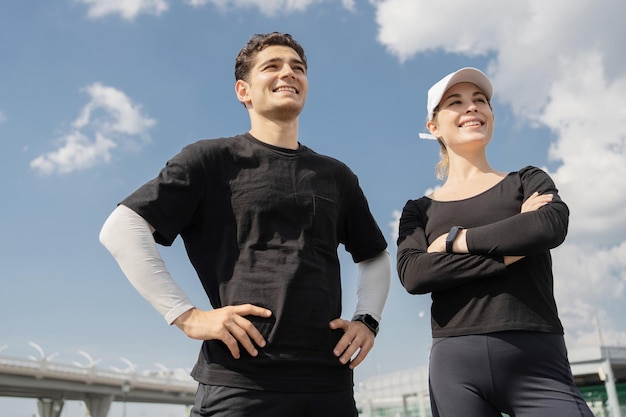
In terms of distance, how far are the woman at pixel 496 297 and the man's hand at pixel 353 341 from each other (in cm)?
32

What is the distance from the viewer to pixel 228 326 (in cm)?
249

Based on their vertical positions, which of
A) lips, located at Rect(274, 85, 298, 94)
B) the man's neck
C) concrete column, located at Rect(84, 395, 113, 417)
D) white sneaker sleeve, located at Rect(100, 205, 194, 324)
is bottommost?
Answer: white sneaker sleeve, located at Rect(100, 205, 194, 324)

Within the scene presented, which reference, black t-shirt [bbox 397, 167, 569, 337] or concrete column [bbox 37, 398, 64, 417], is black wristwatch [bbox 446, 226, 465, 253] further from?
concrete column [bbox 37, 398, 64, 417]

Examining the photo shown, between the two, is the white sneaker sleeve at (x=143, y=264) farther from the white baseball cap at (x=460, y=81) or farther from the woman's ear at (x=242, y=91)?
the white baseball cap at (x=460, y=81)

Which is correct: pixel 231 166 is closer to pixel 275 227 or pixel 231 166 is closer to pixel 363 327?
pixel 275 227

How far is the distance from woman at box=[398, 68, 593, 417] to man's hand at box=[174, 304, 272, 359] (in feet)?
2.75

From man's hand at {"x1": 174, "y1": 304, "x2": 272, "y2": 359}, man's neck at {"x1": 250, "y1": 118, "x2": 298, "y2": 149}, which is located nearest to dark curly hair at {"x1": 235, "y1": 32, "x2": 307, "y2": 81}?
man's neck at {"x1": 250, "y1": 118, "x2": 298, "y2": 149}

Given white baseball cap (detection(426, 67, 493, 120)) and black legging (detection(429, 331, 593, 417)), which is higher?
Result: white baseball cap (detection(426, 67, 493, 120))

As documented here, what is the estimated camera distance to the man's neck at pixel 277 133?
3.08m

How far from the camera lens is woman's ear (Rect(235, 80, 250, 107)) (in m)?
3.30

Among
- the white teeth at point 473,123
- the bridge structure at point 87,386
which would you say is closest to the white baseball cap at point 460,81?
the white teeth at point 473,123

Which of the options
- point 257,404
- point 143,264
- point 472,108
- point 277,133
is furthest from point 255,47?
point 257,404

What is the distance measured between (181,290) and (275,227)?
0.53 m

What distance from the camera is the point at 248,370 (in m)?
2.50
